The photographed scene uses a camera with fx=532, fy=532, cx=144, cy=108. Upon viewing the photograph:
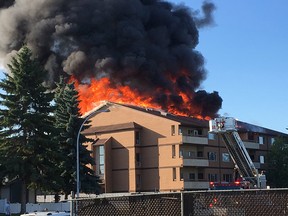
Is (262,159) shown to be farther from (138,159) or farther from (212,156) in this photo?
(138,159)

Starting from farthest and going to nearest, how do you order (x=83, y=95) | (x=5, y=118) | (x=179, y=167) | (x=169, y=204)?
(x=83, y=95) → (x=179, y=167) → (x=5, y=118) → (x=169, y=204)

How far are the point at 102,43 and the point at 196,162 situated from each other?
20970mm

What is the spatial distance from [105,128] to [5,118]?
23.0 m

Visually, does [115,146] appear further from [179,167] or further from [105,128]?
[179,167]

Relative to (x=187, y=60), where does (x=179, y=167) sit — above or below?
below

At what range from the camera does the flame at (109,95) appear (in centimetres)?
6531

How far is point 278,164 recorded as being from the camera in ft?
191

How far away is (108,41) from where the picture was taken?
218 ft

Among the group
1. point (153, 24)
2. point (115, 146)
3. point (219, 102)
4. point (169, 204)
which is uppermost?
point (153, 24)

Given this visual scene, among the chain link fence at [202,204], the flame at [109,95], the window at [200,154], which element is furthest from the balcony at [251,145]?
the chain link fence at [202,204]

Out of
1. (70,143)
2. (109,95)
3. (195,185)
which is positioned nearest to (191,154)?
(195,185)

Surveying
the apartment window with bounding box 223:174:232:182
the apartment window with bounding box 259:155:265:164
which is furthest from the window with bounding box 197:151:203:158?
the apartment window with bounding box 259:155:265:164

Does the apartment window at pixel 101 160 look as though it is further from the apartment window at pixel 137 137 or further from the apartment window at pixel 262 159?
the apartment window at pixel 262 159

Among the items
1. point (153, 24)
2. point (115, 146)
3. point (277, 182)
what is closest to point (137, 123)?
point (115, 146)
